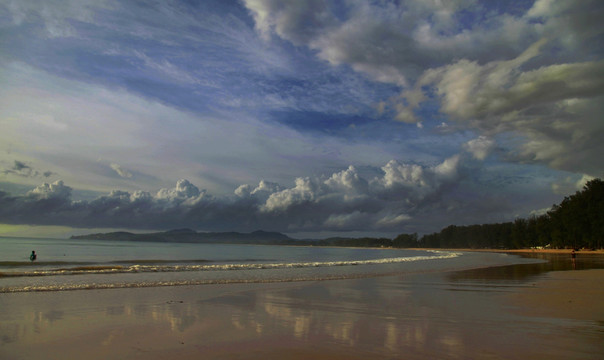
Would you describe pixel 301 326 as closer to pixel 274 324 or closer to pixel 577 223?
pixel 274 324

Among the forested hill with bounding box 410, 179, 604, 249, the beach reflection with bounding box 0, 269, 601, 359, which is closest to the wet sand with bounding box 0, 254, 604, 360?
the beach reflection with bounding box 0, 269, 601, 359

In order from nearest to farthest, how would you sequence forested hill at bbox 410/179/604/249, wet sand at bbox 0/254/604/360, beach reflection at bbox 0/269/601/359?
wet sand at bbox 0/254/604/360
beach reflection at bbox 0/269/601/359
forested hill at bbox 410/179/604/249

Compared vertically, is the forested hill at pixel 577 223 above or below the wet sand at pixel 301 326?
above

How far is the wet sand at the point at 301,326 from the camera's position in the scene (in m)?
8.21

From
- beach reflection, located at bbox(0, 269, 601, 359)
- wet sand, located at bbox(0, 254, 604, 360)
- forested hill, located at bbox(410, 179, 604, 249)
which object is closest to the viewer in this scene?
wet sand, located at bbox(0, 254, 604, 360)

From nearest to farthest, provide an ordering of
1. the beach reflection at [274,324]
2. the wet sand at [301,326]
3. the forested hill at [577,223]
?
the wet sand at [301,326], the beach reflection at [274,324], the forested hill at [577,223]

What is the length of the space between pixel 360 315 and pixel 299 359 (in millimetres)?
5277

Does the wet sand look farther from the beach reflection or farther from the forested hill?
the forested hill

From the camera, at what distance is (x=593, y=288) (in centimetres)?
1958

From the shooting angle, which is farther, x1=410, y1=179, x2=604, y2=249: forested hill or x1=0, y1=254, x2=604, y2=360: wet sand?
x1=410, y1=179, x2=604, y2=249: forested hill

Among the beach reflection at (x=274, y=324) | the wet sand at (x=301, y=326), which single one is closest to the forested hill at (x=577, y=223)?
the wet sand at (x=301, y=326)

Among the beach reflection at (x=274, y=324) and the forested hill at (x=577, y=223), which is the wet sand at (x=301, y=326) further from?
the forested hill at (x=577, y=223)

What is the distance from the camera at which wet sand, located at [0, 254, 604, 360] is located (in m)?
8.21

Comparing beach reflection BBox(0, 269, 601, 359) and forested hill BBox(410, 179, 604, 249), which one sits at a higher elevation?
forested hill BBox(410, 179, 604, 249)
